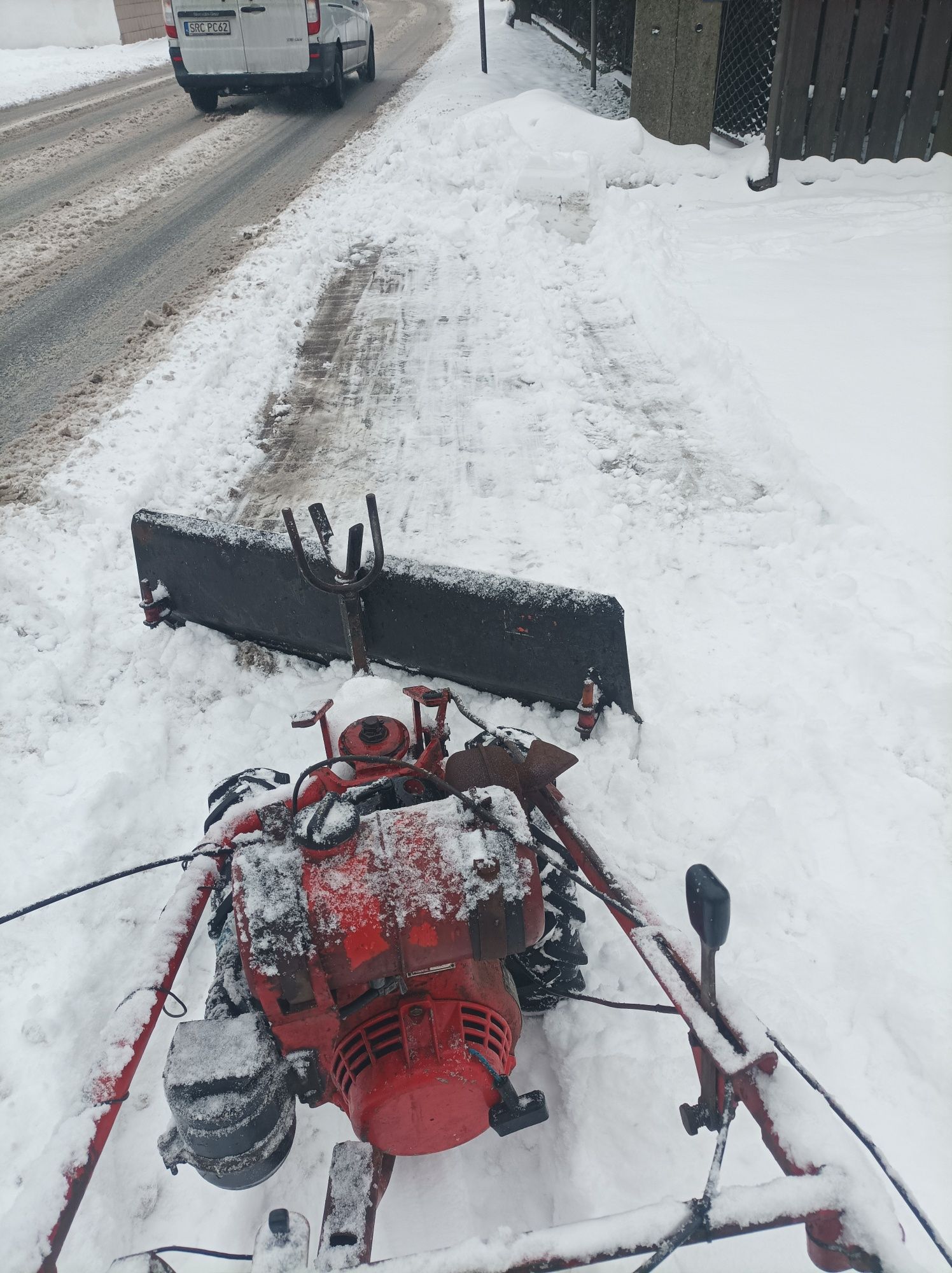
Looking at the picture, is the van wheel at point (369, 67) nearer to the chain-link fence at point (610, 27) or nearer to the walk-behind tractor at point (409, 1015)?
the chain-link fence at point (610, 27)

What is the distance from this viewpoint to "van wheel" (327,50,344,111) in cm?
1419

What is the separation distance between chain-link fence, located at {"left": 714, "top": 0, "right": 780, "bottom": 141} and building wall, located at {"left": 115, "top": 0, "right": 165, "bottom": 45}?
21710 mm

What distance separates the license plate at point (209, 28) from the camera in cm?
1245

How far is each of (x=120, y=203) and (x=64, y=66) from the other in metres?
15.1

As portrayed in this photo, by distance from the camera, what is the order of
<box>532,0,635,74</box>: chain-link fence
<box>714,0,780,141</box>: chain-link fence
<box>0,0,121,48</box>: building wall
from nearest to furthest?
<box>714,0,780,141</box>: chain-link fence → <box>532,0,635,74</box>: chain-link fence → <box>0,0,121,48</box>: building wall

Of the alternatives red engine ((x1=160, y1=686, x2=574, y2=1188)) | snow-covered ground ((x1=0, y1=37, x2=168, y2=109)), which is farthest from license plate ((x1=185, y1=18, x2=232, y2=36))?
red engine ((x1=160, y1=686, x2=574, y2=1188))

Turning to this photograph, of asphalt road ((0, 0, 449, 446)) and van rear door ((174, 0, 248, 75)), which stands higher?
van rear door ((174, 0, 248, 75))

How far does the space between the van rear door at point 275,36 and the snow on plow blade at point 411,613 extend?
12.0m

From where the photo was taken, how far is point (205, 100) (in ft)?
49.0

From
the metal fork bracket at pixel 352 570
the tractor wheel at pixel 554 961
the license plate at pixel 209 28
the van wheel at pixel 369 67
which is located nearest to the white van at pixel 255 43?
the license plate at pixel 209 28

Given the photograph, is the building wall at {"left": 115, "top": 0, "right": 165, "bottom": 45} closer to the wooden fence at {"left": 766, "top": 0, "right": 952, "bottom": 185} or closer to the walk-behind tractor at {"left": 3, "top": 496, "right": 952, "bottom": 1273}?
the wooden fence at {"left": 766, "top": 0, "right": 952, "bottom": 185}

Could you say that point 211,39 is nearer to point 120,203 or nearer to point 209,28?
point 209,28

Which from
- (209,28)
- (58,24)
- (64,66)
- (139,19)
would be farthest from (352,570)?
(139,19)

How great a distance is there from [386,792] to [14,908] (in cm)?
150
